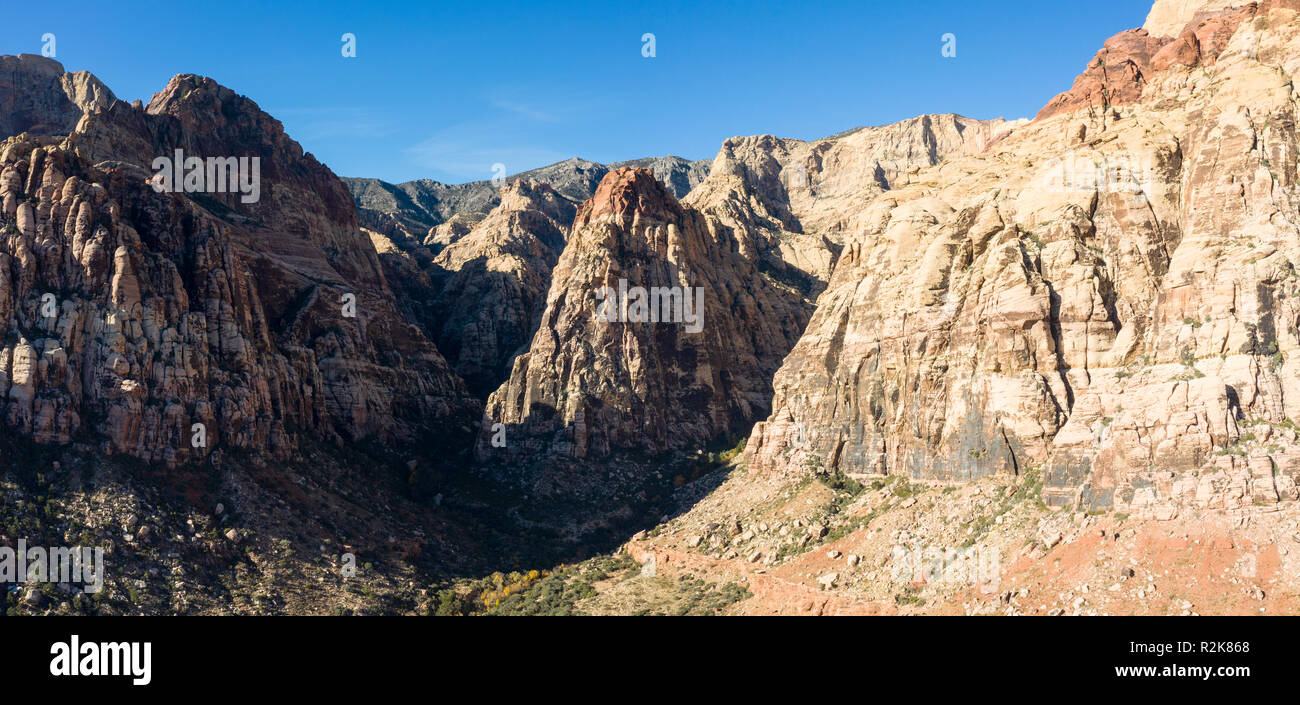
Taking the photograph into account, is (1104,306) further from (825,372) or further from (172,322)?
(172,322)

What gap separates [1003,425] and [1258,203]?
88.1 ft

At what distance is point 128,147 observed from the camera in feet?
431

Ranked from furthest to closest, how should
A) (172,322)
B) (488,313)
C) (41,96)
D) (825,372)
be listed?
(41,96)
(488,313)
(825,372)
(172,322)

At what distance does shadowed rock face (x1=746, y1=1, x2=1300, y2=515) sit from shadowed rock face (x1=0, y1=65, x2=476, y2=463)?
62.1 m

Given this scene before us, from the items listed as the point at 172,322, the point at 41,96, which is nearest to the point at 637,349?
the point at 172,322

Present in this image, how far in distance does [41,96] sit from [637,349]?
13315cm

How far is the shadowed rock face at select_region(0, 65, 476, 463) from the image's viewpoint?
297 feet

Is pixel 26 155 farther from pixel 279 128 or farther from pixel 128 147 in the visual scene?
pixel 279 128

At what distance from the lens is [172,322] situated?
98.5m

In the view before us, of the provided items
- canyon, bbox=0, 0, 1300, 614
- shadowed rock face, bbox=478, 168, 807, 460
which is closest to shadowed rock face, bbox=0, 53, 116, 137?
canyon, bbox=0, 0, 1300, 614

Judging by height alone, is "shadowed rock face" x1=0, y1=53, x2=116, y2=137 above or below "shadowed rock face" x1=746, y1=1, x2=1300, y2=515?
above

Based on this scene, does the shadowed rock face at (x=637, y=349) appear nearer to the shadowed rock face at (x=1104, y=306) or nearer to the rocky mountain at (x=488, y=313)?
the rocky mountain at (x=488, y=313)

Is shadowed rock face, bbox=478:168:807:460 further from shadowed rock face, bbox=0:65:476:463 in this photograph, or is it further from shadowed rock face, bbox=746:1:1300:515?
shadowed rock face, bbox=746:1:1300:515
